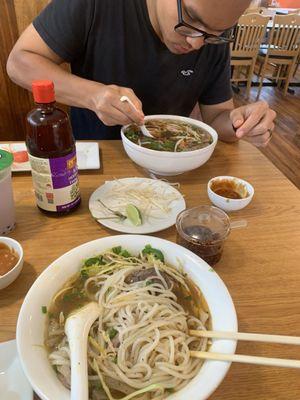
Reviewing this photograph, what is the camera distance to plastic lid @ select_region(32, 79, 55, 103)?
0.81 m

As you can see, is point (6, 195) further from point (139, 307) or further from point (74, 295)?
point (139, 307)

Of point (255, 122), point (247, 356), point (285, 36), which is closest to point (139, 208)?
point (247, 356)

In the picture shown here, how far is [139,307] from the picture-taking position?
0.69 metres

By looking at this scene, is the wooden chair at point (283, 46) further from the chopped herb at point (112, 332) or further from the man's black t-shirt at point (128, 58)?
the chopped herb at point (112, 332)

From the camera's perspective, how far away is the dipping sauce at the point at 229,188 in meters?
1.16

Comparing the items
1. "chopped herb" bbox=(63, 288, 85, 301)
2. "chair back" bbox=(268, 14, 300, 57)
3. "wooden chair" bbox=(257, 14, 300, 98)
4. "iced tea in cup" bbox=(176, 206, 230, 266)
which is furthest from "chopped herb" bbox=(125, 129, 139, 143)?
"chair back" bbox=(268, 14, 300, 57)

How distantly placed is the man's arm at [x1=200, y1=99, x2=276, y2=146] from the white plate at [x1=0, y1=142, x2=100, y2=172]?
616mm

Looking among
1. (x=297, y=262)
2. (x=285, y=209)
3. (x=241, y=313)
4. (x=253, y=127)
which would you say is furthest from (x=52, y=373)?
(x=253, y=127)

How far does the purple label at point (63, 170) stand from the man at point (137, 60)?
35 cm

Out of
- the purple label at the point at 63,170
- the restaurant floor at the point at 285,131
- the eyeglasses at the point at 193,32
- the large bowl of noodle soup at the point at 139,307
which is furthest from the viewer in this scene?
the restaurant floor at the point at 285,131

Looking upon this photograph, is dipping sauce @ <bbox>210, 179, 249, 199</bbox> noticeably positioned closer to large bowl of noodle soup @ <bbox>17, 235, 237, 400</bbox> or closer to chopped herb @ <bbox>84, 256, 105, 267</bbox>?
large bowl of noodle soup @ <bbox>17, 235, 237, 400</bbox>

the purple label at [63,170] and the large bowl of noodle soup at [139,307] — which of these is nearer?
the large bowl of noodle soup at [139,307]

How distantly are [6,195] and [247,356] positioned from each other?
73cm

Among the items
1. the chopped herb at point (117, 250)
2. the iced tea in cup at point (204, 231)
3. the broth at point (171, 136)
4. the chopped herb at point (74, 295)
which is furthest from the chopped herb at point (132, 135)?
the chopped herb at point (74, 295)
